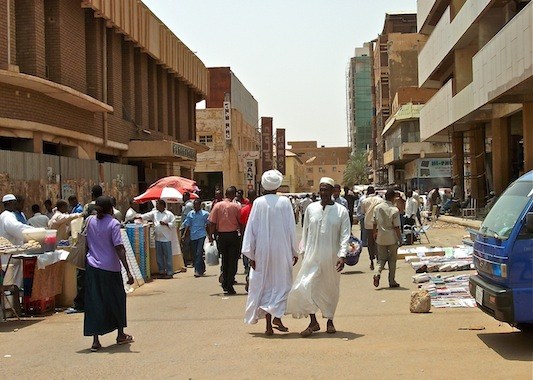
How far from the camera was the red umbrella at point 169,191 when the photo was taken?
60.5 feet

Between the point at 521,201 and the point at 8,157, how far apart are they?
42.9 feet

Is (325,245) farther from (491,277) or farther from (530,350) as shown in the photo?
(530,350)

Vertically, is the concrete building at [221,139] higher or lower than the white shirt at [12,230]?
higher

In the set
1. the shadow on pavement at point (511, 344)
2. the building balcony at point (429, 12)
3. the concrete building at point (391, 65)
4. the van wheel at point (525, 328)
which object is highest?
the concrete building at point (391, 65)

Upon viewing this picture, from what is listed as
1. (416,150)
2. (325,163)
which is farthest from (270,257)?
(325,163)

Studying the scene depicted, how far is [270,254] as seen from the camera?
28.6ft

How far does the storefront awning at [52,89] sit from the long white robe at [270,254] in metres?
10.2

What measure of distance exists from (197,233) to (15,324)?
6361 millimetres

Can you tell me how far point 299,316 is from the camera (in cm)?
854

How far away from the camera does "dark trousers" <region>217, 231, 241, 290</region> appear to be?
492 inches

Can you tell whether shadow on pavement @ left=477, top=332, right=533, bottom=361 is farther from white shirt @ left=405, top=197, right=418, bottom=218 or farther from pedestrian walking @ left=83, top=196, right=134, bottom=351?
white shirt @ left=405, top=197, right=418, bottom=218

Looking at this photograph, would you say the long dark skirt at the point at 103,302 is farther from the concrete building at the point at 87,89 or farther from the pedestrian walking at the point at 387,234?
the concrete building at the point at 87,89

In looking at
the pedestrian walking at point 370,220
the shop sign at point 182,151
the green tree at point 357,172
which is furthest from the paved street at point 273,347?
the green tree at point 357,172

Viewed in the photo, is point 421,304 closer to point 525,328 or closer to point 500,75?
point 525,328
